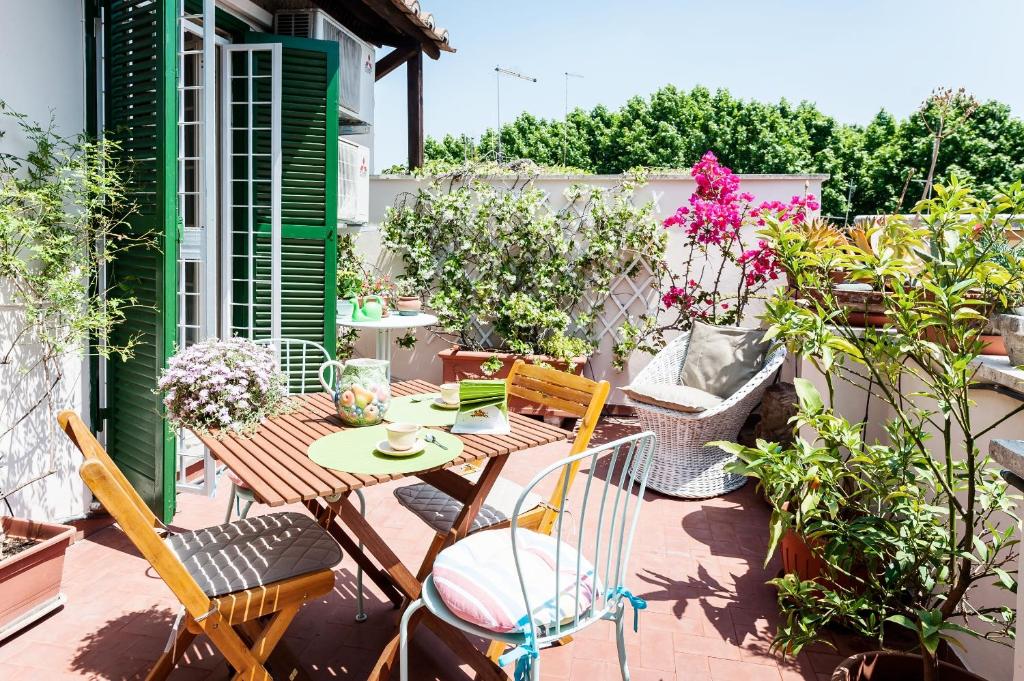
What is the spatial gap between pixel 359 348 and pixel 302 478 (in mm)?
4668

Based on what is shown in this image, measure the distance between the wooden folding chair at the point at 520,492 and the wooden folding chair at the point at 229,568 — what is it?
1.24 ft

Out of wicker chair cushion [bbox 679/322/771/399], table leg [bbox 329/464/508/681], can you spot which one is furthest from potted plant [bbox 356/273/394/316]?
table leg [bbox 329/464/508/681]

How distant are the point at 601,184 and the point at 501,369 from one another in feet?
5.87

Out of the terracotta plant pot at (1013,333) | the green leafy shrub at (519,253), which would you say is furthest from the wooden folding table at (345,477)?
the green leafy shrub at (519,253)

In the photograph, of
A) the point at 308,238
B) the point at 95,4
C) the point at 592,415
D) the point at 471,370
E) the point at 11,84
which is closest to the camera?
the point at 592,415

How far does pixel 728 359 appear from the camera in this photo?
4.39m

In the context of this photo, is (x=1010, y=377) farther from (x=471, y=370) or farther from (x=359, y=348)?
(x=359, y=348)

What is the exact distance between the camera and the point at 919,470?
208cm

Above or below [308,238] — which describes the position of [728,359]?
below

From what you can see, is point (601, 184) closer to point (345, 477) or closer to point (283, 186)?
point (283, 186)

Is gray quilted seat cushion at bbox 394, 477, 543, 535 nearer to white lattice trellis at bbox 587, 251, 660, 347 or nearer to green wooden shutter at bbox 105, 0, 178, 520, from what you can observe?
green wooden shutter at bbox 105, 0, 178, 520

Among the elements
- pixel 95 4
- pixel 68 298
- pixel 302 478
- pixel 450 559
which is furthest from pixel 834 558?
pixel 95 4

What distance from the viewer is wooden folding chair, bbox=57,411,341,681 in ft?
5.02

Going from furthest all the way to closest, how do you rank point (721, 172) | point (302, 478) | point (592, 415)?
point (721, 172) < point (592, 415) < point (302, 478)
